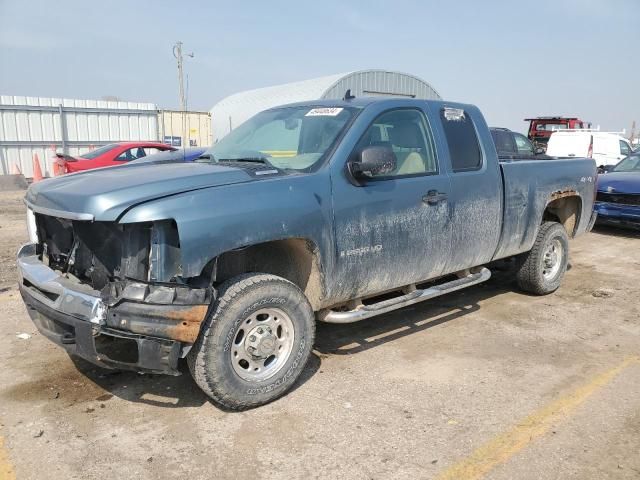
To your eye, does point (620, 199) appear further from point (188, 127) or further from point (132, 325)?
point (188, 127)

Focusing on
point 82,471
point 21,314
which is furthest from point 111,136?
point 82,471

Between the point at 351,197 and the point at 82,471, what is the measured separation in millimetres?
2262

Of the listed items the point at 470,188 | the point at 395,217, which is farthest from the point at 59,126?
the point at 395,217

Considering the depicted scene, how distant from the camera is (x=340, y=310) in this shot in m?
4.31

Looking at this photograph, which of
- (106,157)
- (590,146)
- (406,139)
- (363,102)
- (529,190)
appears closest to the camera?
(363,102)

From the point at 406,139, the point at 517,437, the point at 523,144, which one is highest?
the point at 523,144

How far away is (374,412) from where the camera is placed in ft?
11.3

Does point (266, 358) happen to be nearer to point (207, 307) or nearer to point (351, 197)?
point (207, 307)

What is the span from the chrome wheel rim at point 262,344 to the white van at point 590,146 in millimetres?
15088

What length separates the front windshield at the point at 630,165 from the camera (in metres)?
10.9

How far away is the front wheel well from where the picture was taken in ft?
11.8

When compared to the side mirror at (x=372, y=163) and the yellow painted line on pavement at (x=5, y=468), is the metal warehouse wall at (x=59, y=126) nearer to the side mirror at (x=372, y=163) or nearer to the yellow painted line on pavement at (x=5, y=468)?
the side mirror at (x=372, y=163)

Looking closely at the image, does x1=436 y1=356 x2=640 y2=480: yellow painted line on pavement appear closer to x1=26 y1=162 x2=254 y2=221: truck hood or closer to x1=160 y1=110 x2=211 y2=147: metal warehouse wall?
x1=26 y1=162 x2=254 y2=221: truck hood

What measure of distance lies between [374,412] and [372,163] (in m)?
1.61
